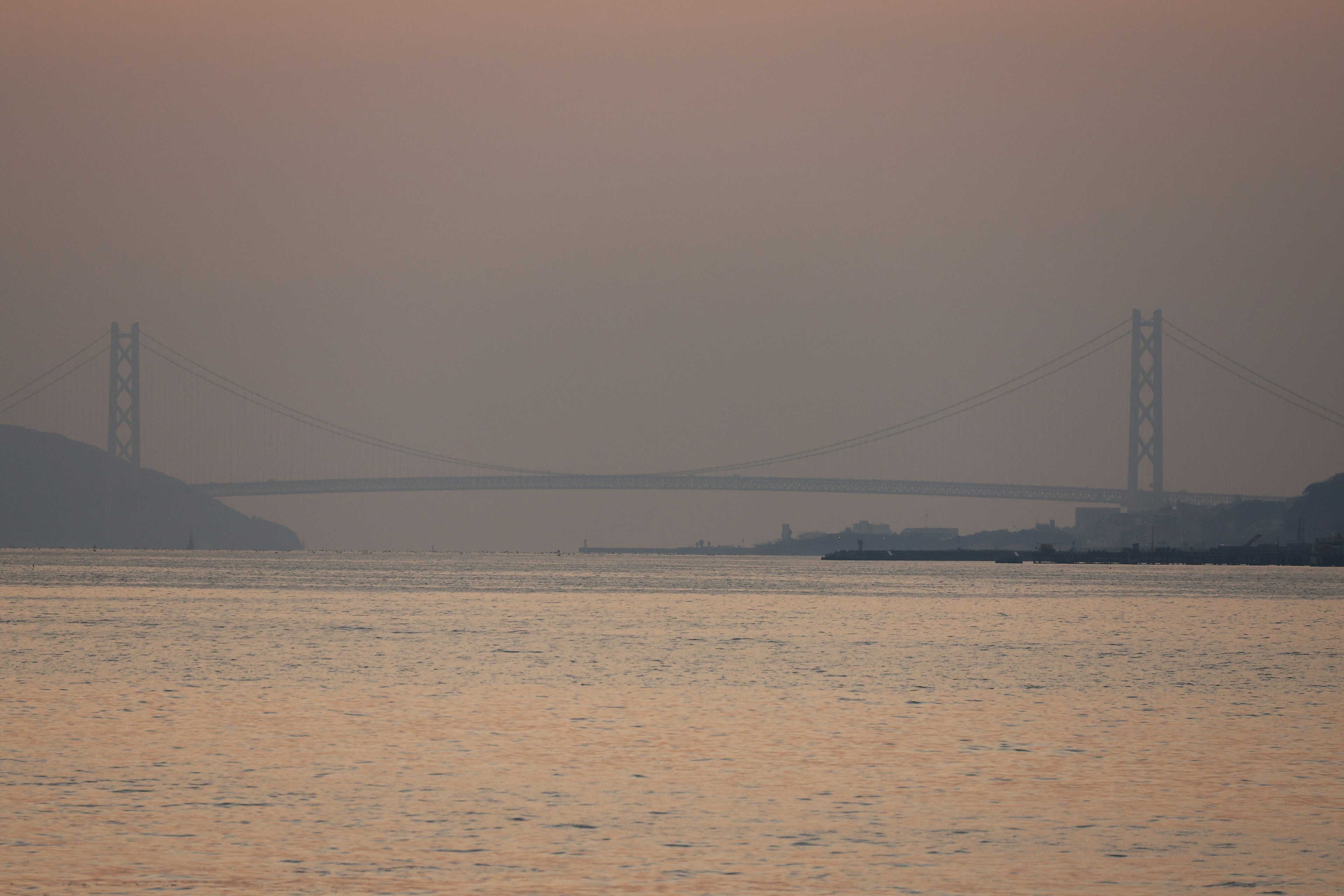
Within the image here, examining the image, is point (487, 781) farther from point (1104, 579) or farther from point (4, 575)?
point (1104, 579)

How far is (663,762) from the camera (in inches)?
562

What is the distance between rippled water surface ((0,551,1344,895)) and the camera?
970 cm

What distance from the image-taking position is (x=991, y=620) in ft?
144

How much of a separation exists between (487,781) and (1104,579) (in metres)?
81.0

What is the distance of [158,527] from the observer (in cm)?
19400

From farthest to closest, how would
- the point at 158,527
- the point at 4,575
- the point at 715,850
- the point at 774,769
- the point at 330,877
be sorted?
the point at 158,527
the point at 4,575
the point at 774,769
the point at 715,850
the point at 330,877

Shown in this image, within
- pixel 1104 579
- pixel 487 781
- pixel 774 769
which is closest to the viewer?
pixel 487 781

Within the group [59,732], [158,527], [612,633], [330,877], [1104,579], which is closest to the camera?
[330,877]

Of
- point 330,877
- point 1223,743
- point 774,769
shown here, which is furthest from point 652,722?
point 330,877

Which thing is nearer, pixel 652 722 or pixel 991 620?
pixel 652 722

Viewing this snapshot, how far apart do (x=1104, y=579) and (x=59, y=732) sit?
80188 mm

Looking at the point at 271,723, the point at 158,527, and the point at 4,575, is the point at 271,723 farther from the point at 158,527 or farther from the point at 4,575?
the point at 158,527

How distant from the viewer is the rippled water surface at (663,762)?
31.8ft

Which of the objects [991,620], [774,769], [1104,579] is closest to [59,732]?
[774,769]
